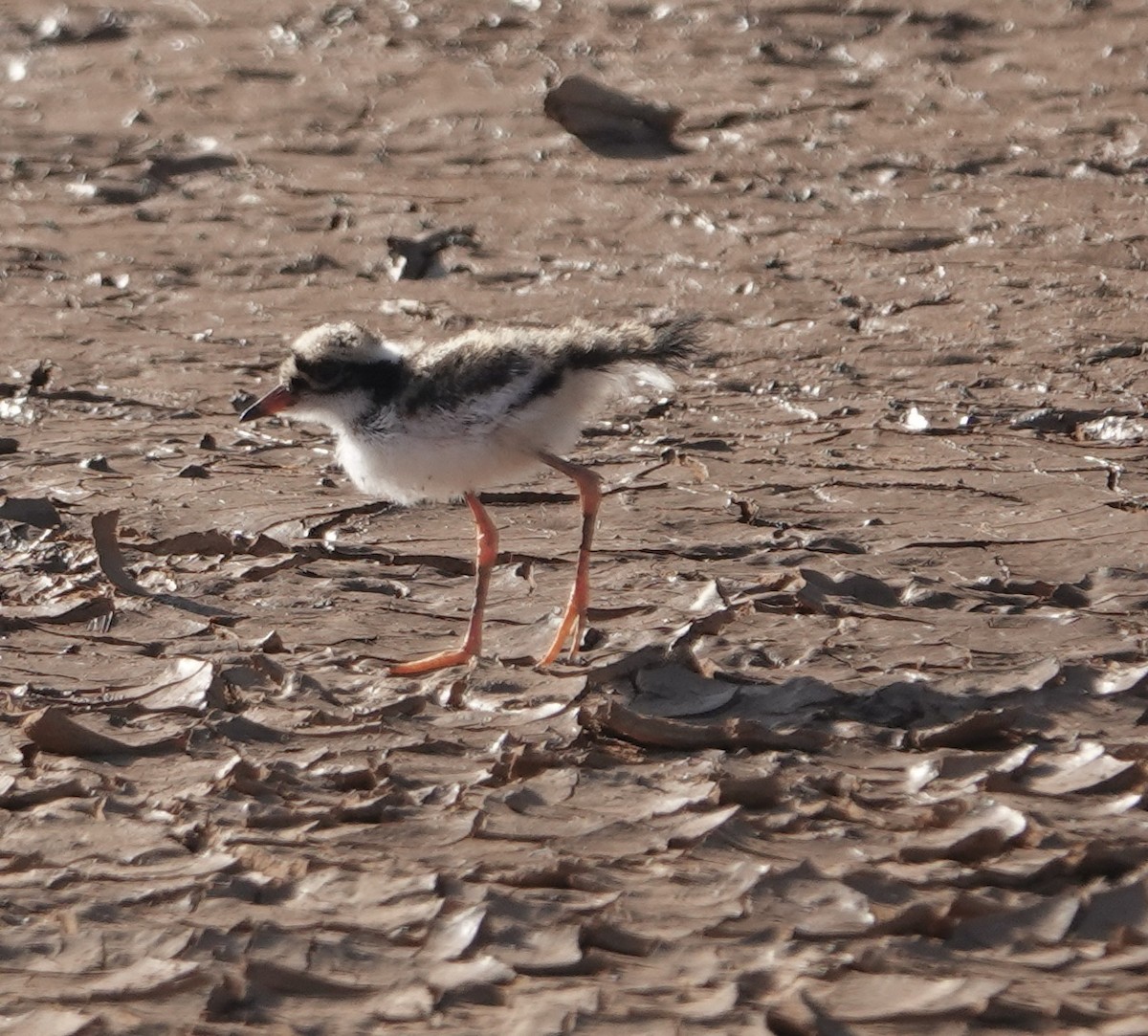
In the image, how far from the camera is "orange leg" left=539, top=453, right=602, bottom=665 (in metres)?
5.34

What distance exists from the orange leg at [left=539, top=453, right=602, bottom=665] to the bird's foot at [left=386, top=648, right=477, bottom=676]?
0.24 m

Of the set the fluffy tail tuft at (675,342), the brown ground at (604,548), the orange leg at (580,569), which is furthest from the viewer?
the fluffy tail tuft at (675,342)

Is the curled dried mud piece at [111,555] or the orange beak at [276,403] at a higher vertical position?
the orange beak at [276,403]

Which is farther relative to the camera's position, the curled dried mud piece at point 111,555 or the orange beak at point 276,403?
the orange beak at point 276,403

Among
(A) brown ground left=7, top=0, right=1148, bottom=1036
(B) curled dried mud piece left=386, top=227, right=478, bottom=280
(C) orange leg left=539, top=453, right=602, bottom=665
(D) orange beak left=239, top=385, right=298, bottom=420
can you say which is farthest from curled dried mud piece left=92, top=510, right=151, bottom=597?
(B) curled dried mud piece left=386, top=227, right=478, bottom=280

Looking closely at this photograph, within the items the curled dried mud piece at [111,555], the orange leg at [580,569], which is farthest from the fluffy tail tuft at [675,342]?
the curled dried mud piece at [111,555]

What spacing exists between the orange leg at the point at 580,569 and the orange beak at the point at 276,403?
0.97 m

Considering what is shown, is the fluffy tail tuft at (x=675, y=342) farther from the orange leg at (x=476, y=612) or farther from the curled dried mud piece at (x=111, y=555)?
the curled dried mud piece at (x=111, y=555)

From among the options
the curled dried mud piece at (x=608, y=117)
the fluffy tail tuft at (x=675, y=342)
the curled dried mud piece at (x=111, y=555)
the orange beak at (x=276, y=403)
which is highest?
the curled dried mud piece at (x=608, y=117)

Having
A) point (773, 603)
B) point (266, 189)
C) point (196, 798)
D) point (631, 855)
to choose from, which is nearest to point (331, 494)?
point (773, 603)

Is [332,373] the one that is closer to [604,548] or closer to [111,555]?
[111,555]

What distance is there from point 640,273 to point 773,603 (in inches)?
137

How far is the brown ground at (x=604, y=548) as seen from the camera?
383 cm

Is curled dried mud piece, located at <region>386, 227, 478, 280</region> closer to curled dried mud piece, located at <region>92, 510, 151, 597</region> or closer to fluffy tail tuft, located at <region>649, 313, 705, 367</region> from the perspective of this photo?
curled dried mud piece, located at <region>92, 510, 151, 597</region>
